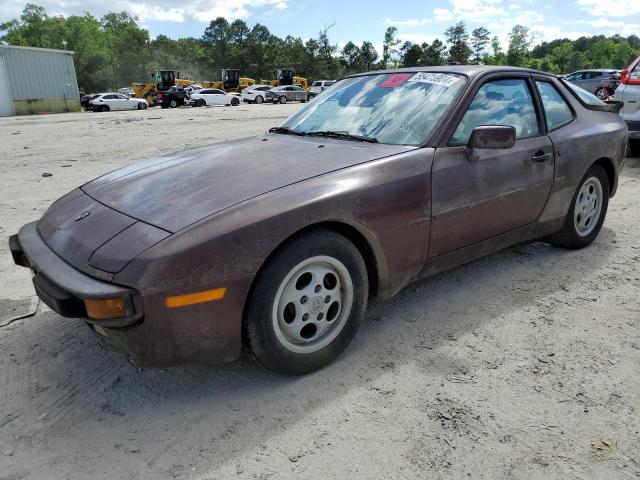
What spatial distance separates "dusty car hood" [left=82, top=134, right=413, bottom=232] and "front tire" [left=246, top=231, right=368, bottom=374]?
1.17 ft

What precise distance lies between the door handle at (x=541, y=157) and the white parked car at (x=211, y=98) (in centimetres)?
3256

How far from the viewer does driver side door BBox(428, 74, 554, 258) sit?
9.21 ft

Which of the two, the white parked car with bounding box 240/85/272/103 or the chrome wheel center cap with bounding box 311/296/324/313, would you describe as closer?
the chrome wheel center cap with bounding box 311/296/324/313

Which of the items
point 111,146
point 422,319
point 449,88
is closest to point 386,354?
point 422,319

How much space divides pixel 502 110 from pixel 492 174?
1.87 ft

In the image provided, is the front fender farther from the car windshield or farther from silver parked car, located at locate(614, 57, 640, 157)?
silver parked car, located at locate(614, 57, 640, 157)

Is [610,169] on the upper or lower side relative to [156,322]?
upper

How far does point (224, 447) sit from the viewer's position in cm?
199

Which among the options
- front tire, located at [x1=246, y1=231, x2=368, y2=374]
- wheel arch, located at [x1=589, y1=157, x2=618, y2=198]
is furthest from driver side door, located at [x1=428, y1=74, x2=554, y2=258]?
wheel arch, located at [x1=589, y1=157, x2=618, y2=198]

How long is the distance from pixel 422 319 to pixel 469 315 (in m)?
0.31

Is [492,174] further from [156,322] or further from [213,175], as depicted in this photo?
[156,322]

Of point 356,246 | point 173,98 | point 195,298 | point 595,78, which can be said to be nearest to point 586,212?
point 356,246

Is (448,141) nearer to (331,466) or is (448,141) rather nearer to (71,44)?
(331,466)

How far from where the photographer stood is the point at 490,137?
9.23 ft
